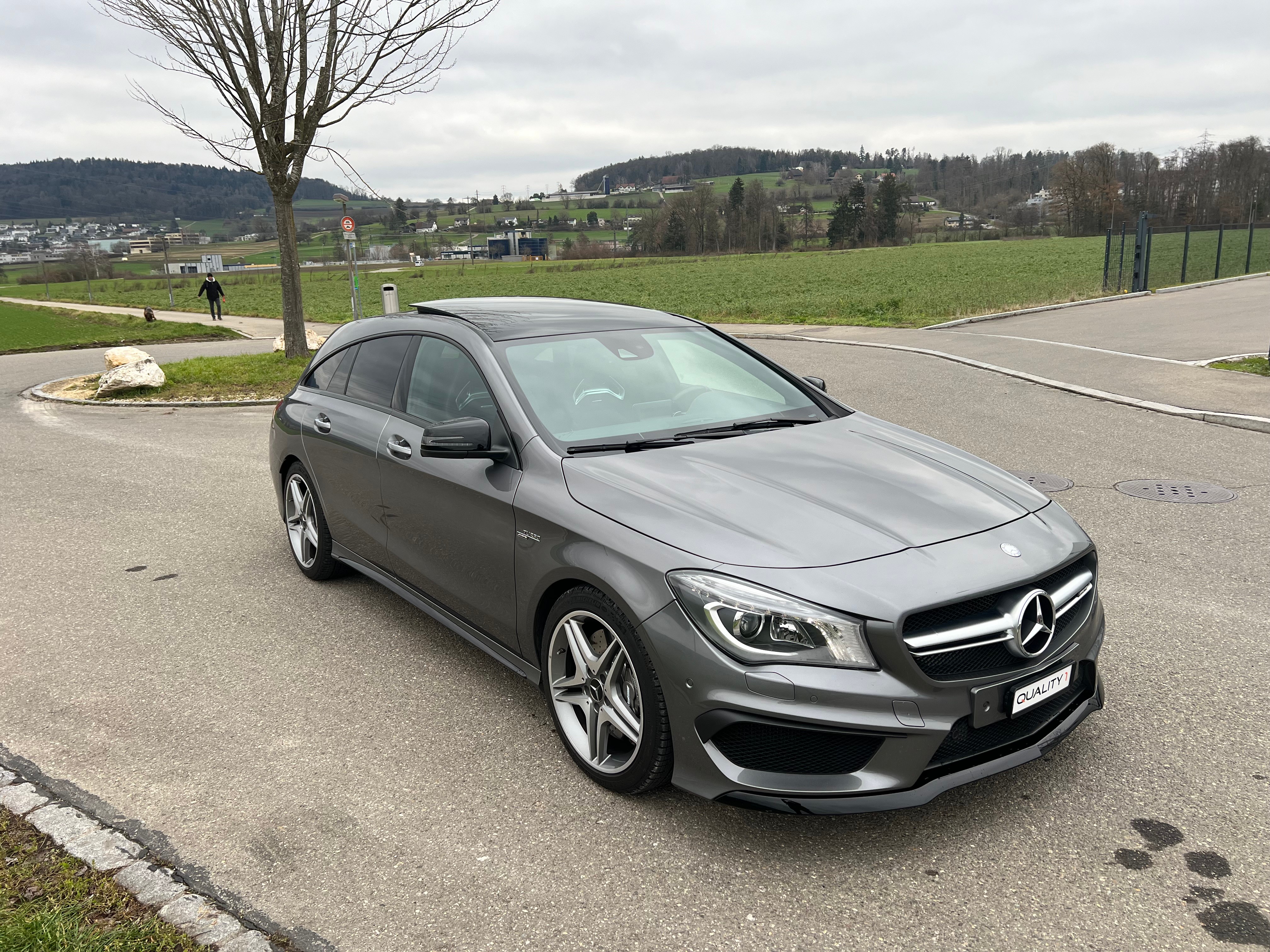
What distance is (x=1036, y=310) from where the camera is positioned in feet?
68.3

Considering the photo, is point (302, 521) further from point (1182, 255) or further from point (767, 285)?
point (767, 285)

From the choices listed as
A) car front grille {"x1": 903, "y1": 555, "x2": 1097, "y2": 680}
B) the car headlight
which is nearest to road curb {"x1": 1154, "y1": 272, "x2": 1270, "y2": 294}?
car front grille {"x1": 903, "y1": 555, "x2": 1097, "y2": 680}

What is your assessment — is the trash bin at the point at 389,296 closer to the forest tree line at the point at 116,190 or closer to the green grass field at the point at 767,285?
the green grass field at the point at 767,285

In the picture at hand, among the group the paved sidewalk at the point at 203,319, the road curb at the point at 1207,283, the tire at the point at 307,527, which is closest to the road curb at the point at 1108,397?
the tire at the point at 307,527

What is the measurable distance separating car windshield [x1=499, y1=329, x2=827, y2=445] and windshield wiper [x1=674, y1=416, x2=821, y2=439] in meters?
0.02

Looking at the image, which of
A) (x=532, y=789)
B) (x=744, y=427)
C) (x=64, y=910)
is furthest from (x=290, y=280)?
(x=64, y=910)

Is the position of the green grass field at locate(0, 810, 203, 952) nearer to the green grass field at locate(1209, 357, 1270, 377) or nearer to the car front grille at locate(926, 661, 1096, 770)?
the car front grille at locate(926, 661, 1096, 770)

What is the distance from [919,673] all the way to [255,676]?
3.09 m

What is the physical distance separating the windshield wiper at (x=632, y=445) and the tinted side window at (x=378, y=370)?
4.77 feet

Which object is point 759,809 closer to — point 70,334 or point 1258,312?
point 1258,312

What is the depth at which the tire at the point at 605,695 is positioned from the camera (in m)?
3.02

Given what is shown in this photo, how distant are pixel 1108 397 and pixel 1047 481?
4109 millimetres

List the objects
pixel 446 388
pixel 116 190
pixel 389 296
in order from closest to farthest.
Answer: pixel 446 388 < pixel 389 296 < pixel 116 190

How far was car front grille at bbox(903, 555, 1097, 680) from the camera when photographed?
9.06 ft
